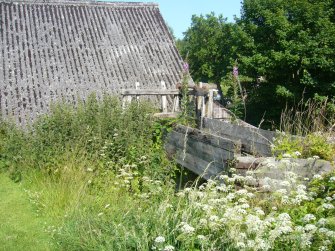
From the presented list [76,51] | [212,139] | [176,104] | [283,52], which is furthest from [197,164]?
[283,52]

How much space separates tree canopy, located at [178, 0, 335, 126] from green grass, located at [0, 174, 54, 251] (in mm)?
16213

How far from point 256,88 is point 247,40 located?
292 centimetres

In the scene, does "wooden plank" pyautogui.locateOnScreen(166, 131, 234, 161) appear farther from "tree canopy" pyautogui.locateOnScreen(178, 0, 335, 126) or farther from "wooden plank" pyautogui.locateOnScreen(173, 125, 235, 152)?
"tree canopy" pyautogui.locateOnScreen(178, 0, 335, 126)

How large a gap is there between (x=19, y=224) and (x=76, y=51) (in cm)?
1084

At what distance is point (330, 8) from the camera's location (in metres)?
23.0

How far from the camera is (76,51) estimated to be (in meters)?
15.8

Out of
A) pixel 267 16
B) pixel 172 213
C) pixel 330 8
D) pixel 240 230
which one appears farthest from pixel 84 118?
pixel 330 8

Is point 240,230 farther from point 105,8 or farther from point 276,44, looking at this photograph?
point 276,44

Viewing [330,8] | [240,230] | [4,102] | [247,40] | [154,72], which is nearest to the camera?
[240,230]

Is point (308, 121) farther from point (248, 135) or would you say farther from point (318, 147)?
point (318, 147)

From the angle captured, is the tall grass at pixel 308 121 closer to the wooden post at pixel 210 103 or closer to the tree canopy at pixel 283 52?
the wooden post at pixel 210 103

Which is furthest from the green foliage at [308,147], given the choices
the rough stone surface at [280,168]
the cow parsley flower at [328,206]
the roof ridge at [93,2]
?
the roof ridge at [93,2]

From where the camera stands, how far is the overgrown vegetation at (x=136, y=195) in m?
3.48

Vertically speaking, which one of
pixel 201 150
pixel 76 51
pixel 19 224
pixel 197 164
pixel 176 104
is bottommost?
pixel 19 224
